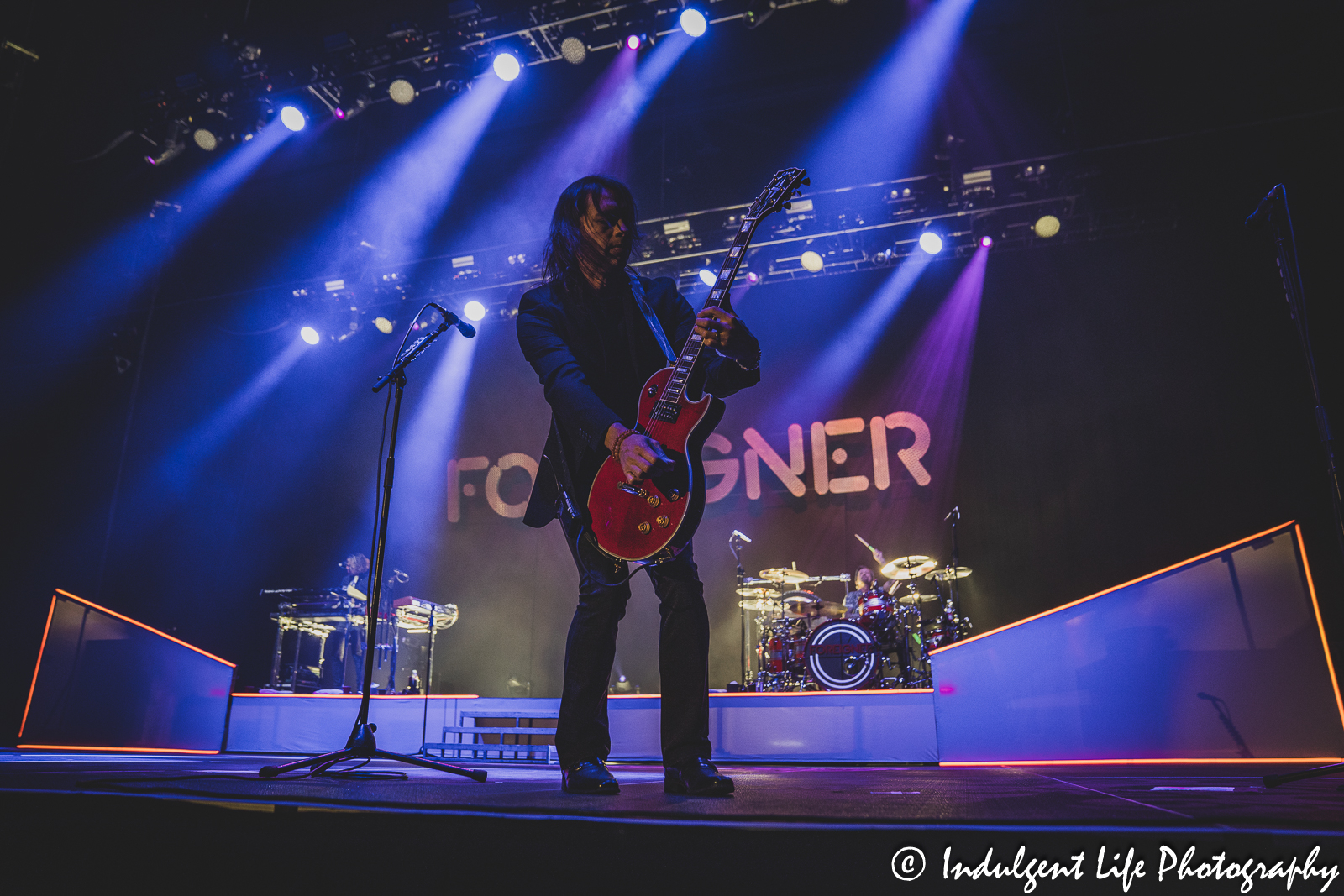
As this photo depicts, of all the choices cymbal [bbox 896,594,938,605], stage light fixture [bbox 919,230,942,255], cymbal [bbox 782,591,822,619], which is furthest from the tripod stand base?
stage light fixture [bbox 919,230,942,255]

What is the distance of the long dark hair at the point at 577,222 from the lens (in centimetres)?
239

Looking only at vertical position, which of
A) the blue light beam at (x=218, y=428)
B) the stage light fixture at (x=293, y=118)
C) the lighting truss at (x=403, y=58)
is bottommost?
the blue light beam at (x=218, y=428)

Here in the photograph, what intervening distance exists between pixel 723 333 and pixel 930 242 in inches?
256

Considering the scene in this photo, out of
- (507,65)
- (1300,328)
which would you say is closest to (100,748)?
(507,65)

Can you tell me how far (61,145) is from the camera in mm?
7531

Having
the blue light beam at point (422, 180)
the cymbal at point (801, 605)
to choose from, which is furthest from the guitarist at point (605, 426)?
the blue light beam at point (422, 180)

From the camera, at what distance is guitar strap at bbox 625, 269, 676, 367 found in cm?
231

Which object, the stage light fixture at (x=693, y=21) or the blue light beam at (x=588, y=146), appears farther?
the blue light beam at (x=588, y=146)

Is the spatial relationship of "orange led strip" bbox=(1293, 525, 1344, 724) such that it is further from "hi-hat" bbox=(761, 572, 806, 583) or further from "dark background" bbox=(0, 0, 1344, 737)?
"hi-hat" bbox=(761, 572, 806, 583)

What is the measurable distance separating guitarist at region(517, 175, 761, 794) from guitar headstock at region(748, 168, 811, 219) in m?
0.38

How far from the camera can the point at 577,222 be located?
2.41 m

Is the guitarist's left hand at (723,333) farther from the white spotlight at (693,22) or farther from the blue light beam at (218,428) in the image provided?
the blue light beam at (218,428)

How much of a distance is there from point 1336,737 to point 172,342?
1163 cm

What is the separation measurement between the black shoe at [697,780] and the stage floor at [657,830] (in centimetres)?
16
